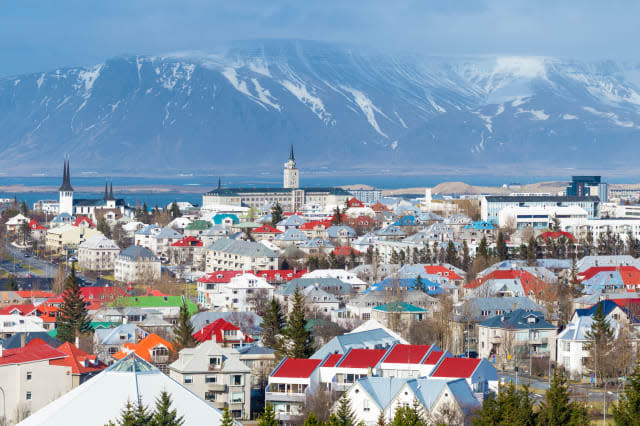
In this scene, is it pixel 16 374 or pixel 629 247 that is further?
pixel 629 247

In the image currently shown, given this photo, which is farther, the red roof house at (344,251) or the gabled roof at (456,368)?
the red roof house at (344,251)

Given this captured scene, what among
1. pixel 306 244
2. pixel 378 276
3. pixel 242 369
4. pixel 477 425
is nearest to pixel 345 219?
pixel 306 244

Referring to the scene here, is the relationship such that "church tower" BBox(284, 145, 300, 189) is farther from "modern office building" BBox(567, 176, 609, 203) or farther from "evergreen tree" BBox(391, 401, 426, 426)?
"evergreen tree" BBox(391, 401, 426, 426)

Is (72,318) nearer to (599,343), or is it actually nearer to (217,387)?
(217,387)

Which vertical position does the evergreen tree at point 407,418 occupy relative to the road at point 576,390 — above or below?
above

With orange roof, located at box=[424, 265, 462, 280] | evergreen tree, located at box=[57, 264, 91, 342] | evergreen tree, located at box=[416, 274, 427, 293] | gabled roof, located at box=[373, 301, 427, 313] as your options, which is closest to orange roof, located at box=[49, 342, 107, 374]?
evergreen tree, located at box=[57, 264, 91, 342]

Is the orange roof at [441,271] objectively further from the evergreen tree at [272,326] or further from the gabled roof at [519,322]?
the evergreen tree at [272,326]

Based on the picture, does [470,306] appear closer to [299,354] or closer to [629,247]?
[299,354]

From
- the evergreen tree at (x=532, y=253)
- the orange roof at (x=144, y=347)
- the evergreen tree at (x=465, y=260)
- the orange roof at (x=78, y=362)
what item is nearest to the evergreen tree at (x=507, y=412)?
the orange roof at (x=78, y=362)
